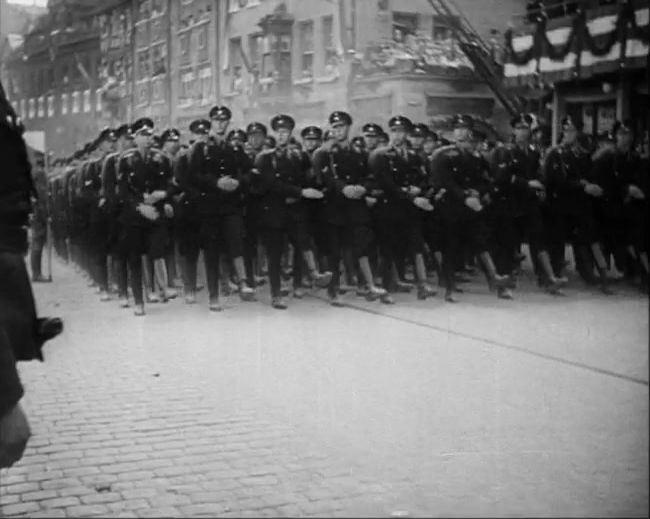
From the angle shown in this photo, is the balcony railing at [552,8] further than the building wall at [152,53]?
No

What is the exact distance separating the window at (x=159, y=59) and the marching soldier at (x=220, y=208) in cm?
170

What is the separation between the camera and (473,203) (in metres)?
5.28

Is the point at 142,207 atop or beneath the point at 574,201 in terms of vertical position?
beneath

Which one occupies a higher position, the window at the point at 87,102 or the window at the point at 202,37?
the window at the point at 202,37

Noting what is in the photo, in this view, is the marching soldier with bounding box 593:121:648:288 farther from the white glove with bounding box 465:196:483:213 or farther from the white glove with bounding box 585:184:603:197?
the white glove with bounding box 465:196:483:213

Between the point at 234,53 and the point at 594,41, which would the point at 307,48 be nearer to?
the point at 234,53

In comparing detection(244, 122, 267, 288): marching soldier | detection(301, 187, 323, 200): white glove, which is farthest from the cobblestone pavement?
detection(301, 187, 323, 200): white glove

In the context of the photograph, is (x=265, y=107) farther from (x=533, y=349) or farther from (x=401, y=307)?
(x=401, y=307)

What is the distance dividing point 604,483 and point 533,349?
1092 millimetres

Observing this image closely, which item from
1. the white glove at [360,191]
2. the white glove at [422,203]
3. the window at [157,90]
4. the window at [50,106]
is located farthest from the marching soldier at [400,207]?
the window at [50,106]

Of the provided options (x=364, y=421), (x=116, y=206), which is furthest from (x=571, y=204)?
(x=116, y=206)

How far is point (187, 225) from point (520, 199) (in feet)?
12.6

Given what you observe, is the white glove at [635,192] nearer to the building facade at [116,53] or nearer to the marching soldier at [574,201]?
the marching soldier at [574,201]

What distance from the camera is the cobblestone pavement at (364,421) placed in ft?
12.8
